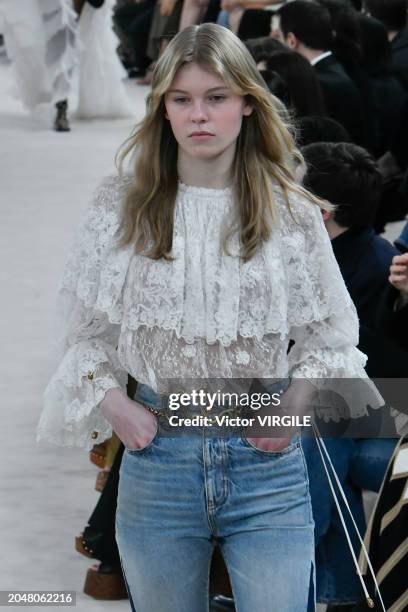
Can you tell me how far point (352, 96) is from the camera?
6.61m

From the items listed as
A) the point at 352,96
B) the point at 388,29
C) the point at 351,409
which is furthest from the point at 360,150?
the point at 388,29

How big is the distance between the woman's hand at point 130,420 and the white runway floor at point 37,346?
145cm

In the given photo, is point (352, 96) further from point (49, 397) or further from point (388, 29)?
point (49, 397)

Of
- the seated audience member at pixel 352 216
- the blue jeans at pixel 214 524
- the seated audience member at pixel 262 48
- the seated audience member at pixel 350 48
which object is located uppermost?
the blue jeans at pixel 214 524

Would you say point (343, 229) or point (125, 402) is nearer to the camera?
point (125, 402)

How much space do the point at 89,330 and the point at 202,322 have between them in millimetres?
218

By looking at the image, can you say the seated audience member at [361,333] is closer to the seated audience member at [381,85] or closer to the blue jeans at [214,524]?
the blue jeans at [214,524]

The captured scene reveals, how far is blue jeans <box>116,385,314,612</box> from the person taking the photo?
2195 millimetres

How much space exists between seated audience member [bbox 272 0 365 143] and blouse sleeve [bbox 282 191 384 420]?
427cm

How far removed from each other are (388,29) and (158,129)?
6205 millimetres

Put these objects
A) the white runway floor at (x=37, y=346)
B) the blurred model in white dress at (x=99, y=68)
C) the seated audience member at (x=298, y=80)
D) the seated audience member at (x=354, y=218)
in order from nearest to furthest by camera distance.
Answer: the seated audience member at (x=354, y=218) < the white runway floor at (x=37, y=346) < the seated audience member at (x=298, y=80) < the blurred model in white dress at (x=99, y=68)

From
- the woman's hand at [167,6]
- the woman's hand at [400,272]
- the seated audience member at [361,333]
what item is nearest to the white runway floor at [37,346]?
the seated audience member at [361,333]

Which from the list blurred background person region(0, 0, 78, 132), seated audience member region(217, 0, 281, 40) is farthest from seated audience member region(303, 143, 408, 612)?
blurred background person region(0, 0, 78, 132)

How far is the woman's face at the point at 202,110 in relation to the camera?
227 cm
